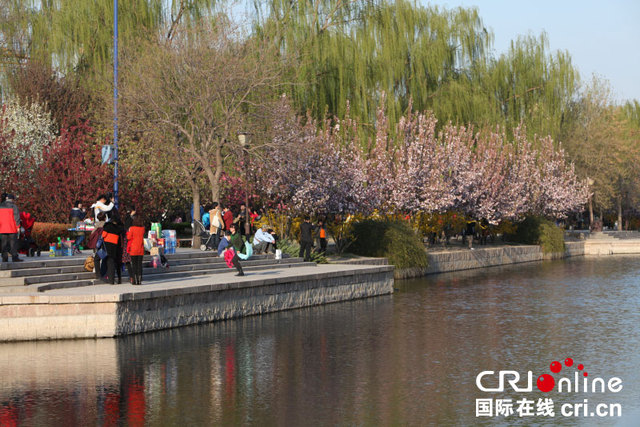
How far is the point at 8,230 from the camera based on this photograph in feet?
71.3

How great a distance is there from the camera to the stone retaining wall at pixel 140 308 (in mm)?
17672

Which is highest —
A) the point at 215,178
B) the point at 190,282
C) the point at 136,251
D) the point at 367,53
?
the point at 367,53

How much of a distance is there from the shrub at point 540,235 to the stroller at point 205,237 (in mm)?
26073

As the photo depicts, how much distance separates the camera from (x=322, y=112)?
4003 cm

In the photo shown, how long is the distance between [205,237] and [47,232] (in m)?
4.86

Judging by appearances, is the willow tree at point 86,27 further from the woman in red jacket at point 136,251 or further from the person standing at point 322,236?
the woman in red jacket at point 136,251

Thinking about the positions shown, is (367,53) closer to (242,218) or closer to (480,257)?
(480,257)

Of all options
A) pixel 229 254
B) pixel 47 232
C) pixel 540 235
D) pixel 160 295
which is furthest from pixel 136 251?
pixel 540 235

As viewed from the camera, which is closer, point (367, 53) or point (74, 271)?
point (74, 271)

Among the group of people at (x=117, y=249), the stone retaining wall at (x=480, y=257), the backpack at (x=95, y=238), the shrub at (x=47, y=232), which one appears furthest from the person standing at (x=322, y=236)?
the backpack at (x=95, y=238)

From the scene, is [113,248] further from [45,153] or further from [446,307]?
[45,153]

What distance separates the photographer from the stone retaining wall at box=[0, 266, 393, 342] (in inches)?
696

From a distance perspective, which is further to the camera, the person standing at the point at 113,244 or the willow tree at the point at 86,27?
A: the willow tree at the point at 86,27

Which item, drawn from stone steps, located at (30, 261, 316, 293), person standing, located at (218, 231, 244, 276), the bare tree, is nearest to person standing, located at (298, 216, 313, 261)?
stone steps, located at (30, 261, 316, 293)
